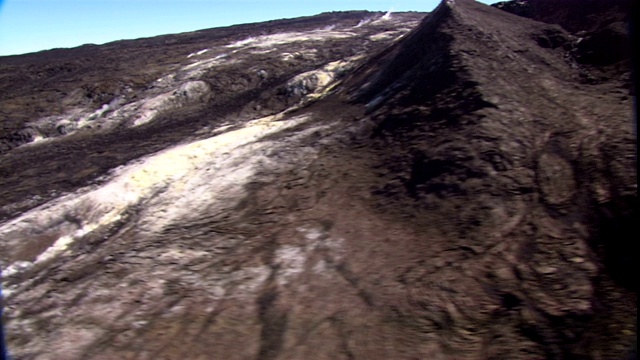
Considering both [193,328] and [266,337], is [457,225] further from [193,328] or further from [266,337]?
[193,328]

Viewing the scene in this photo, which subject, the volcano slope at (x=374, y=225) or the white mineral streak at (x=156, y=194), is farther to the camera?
the white mineral streak at (x=156, y=194)

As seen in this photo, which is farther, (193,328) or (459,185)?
(459,185)

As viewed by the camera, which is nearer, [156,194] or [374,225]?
[374,225]

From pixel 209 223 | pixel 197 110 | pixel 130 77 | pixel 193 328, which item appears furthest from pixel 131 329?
pixel 130 77

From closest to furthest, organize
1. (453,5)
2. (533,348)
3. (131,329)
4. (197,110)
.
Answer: (533,348) → (131,329) → (453,5) → (197,110)

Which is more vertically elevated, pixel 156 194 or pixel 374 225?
pixel 156 194

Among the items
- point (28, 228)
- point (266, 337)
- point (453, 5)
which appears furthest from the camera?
point (453, 5)

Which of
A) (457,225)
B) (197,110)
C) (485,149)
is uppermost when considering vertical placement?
(197,110)

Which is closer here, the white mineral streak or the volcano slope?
the volcano slope
